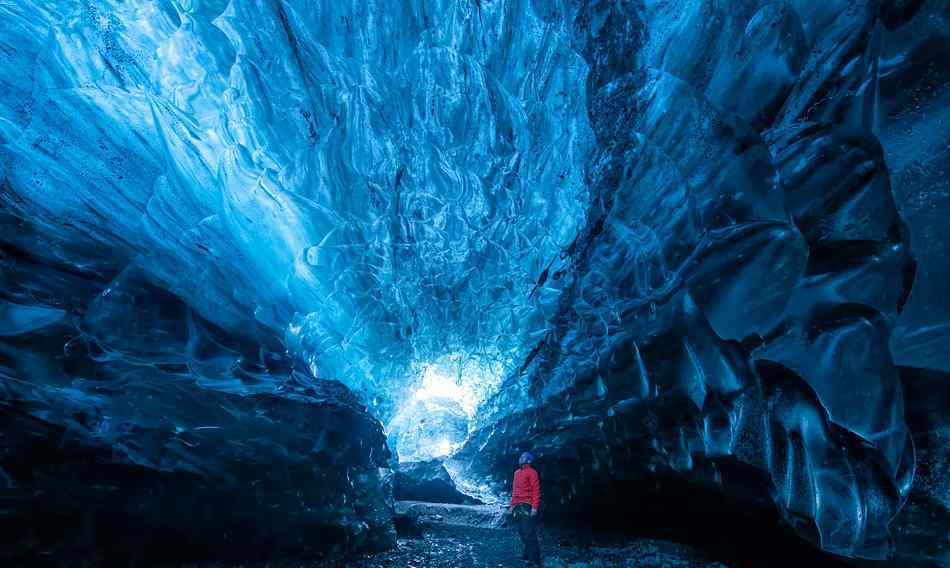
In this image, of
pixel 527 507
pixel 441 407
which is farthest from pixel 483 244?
pixel 441 407

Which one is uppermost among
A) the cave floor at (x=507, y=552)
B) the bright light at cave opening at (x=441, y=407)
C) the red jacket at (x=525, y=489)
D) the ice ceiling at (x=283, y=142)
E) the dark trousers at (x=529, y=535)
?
the ice ceiling at (x=283, y=142)

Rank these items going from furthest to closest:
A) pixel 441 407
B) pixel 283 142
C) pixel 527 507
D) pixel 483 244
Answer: pixel 441 407 → pixel 527 507 → pixel 483 244 → pixel 283 142

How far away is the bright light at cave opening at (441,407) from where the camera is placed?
10930mm

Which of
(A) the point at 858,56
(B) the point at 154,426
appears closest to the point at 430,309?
(B) the point at 154,426

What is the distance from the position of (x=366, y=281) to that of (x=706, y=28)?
547 centimetres

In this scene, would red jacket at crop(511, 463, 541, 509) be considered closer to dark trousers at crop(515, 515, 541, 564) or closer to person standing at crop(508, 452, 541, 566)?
person standing at crop(508, 452, 541, 566)

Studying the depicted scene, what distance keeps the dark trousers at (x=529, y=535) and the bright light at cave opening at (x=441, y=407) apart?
416 centimetres

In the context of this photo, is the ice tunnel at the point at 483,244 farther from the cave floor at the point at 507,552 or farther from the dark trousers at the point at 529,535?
the dark trousers at the point at 529,535

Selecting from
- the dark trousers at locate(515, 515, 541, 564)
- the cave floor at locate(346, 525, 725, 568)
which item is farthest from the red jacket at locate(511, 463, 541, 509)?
the cave floor at locate(346, 525, 725, 568)

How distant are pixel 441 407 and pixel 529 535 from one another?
715 cm

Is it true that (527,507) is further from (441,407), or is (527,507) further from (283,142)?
(441,407)

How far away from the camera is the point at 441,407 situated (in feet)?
44.7

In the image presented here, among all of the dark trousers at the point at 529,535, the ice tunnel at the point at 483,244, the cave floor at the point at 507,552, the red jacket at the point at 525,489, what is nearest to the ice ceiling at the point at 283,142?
the ice tunnel at the point at 483,244

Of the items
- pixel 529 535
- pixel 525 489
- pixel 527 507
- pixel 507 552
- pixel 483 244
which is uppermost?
pixel 483 244
